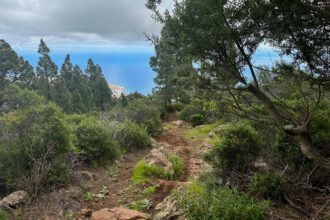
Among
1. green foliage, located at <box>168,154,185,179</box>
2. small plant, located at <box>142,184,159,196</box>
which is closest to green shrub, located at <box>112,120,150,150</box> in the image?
green foliage, located at <box>168,154,185,179</box>

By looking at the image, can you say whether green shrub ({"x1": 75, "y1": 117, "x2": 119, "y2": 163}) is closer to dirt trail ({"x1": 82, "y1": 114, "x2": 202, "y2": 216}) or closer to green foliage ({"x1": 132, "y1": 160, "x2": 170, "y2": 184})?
dirt trail ({"x1": 82, "y1": 114, "x2": 202, "y2": 216})

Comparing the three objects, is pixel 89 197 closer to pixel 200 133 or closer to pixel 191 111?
pixel 200 133

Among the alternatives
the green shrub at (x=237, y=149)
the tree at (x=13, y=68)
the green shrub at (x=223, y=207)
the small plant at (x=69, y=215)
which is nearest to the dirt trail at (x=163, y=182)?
the small plant at (x=69, y=215)

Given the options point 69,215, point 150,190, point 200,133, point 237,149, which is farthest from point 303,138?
point 200,133

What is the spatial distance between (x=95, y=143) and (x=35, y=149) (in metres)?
2.82

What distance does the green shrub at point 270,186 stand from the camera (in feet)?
21.9

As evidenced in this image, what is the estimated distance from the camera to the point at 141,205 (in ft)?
27.8

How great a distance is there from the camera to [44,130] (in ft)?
32.2

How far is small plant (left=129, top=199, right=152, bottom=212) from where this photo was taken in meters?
8.33

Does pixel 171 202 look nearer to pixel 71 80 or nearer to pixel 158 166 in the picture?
pixel 158 166

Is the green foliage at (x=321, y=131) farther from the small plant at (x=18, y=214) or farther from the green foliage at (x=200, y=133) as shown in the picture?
the green foliage at (x=200, y=133)

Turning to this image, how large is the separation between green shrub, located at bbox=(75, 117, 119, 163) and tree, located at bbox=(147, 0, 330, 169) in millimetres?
6909

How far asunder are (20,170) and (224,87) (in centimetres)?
587

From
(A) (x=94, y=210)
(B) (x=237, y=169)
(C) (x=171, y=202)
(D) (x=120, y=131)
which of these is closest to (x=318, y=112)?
(B) (x=237, y=169)
